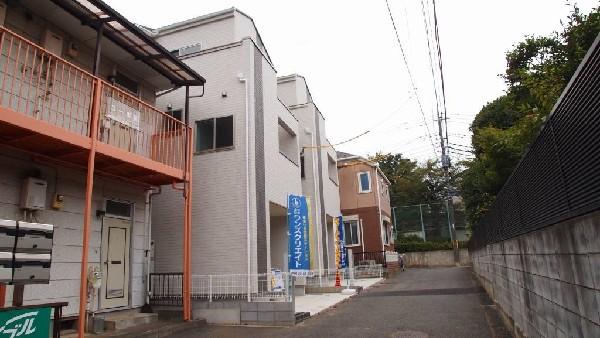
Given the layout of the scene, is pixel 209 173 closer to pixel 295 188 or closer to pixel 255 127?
pixel 255 127

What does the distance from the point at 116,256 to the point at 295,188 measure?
7292 mm

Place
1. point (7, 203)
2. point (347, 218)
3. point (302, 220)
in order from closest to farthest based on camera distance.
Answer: point (7, 203) < point (302, 220) < point (347, 218)

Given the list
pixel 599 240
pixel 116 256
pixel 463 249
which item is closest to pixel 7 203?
pixel 116 256

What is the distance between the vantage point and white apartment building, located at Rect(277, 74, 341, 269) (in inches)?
705

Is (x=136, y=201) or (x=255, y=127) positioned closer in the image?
(x=136, y=201)

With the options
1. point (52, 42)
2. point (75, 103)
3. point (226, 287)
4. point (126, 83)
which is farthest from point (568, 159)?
point (126, 83)

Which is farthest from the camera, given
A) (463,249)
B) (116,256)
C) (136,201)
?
(463,249)

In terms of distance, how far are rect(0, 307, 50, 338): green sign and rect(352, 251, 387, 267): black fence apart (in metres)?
19.8

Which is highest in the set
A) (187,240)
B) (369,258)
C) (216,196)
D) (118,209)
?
(216,196)

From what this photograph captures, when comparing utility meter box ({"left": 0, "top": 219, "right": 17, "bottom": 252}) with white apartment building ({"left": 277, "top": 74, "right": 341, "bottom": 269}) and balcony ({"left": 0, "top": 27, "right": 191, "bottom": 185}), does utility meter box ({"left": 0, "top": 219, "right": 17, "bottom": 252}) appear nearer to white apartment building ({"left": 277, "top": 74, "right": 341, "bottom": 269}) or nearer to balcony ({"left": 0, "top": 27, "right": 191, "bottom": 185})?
balcony ({"left": 0, "top": 27, "right": 191, "bottom": 185})

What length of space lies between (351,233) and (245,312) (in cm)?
1678

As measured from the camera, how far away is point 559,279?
11.8ft

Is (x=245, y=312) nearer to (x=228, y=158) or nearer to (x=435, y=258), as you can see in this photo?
(x=228, y=158)

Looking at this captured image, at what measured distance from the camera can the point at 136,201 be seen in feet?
31.6
